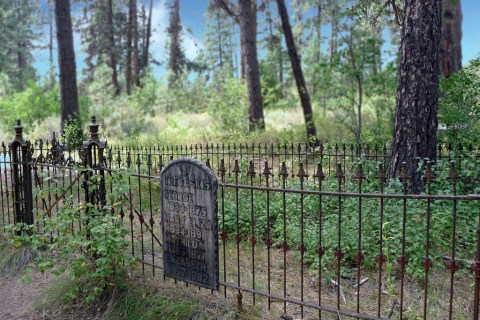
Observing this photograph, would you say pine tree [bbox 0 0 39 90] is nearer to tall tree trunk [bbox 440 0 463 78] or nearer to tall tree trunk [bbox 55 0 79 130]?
Answer: tall tree trunk [bbox 55 0 79 130]

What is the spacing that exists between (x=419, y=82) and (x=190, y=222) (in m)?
3.92

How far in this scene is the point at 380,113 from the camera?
13945 mm

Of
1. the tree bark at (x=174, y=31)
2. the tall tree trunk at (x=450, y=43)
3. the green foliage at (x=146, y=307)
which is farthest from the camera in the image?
the tree bark at (x=174, y=31)

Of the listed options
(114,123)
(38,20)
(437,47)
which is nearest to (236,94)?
(114,123)

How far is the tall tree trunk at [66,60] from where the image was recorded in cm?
1341

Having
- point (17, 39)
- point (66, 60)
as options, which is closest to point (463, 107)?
point (66, 60)

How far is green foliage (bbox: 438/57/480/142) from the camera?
664cm

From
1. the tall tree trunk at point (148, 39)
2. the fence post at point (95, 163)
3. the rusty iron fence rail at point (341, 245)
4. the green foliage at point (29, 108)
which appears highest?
the tall tree trunk at point (148, 39)

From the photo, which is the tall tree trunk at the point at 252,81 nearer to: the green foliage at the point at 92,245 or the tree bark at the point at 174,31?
the green foliage at the point at 92,245

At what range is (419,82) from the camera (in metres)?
5.88

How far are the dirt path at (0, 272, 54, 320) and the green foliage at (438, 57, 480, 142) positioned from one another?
6.14m

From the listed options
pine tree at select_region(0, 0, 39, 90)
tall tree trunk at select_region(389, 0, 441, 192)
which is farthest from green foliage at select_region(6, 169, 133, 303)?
pine tree at select_region(0, 0, 39, 90)

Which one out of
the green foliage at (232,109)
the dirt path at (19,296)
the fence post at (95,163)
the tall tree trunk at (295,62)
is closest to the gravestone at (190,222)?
the fence post at (95,163)

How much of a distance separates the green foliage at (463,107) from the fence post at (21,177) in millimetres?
6151
